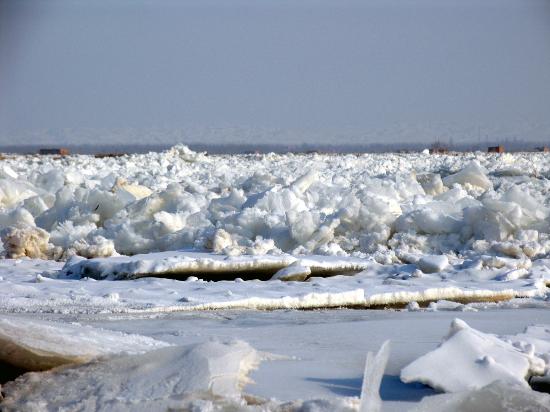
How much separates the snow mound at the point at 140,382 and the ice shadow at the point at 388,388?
0.87 ft

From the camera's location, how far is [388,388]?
109 inches

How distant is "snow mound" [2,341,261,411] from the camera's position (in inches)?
102

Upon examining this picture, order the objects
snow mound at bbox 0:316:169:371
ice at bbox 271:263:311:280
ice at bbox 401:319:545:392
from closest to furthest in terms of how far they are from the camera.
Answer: ice at bbox 401:319:545:392
snow mound at bbox 0:316:169:371
ice at bbox 271:263:311:280

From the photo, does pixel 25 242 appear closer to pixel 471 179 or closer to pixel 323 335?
pixel 323 335

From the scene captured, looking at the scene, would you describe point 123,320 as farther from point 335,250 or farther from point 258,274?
point 335,250

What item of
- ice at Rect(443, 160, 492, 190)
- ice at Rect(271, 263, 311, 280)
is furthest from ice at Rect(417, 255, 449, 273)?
ice at Rect(443, 160, 492, 190)

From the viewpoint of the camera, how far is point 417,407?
2.56m

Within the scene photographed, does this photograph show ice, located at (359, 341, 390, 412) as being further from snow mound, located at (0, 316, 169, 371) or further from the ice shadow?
snow mound, located at (0, 316, 169, 371)

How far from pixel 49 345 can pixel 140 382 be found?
39cm

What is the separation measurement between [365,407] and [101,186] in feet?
24.5

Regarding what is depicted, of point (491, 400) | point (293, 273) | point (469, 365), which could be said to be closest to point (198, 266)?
point (293, 273)

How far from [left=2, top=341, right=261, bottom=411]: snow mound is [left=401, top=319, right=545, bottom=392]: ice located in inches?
21.3

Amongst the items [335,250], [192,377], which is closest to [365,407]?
Result: [192,377]

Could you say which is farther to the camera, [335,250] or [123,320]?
[335,250]
